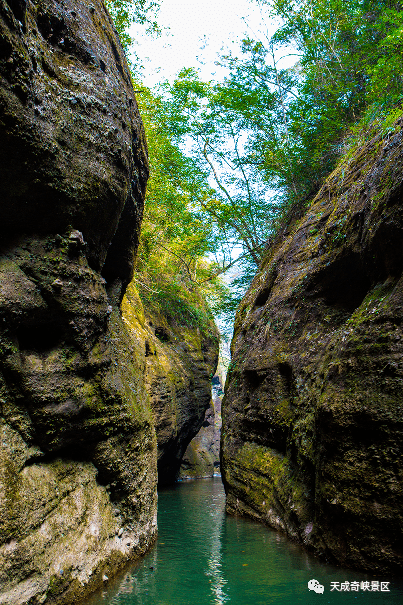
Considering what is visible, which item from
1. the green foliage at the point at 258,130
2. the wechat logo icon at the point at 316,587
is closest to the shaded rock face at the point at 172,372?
the green foliage at the point at 258,130

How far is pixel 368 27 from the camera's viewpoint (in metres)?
10.0

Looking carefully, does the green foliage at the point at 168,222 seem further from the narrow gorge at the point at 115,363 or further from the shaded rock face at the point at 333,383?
the narrow gorge at the point at 115,363

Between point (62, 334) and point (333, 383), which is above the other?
point (62, 334)

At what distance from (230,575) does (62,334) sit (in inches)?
141

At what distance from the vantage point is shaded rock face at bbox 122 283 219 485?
13680mm

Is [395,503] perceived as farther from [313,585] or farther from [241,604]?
[241,604]

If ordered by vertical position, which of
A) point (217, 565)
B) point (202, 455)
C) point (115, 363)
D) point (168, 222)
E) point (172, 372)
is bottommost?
point (202, 455)

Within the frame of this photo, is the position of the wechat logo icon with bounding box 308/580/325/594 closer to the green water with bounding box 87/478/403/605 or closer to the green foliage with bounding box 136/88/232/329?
the green water with bounding box 87/478/403/605

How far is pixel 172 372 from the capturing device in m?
15.6

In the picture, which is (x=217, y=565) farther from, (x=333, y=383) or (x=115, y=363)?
(x=115, y=363)

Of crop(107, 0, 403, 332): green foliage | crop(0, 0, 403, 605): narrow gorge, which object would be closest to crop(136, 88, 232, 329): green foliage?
crop(107, 0, 403, 332): green foliage

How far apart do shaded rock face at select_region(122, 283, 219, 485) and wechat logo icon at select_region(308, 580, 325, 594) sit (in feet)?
26.0

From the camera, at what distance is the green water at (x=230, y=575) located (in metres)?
3.83

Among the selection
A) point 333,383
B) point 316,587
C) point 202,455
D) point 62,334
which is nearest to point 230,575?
point 316,587
